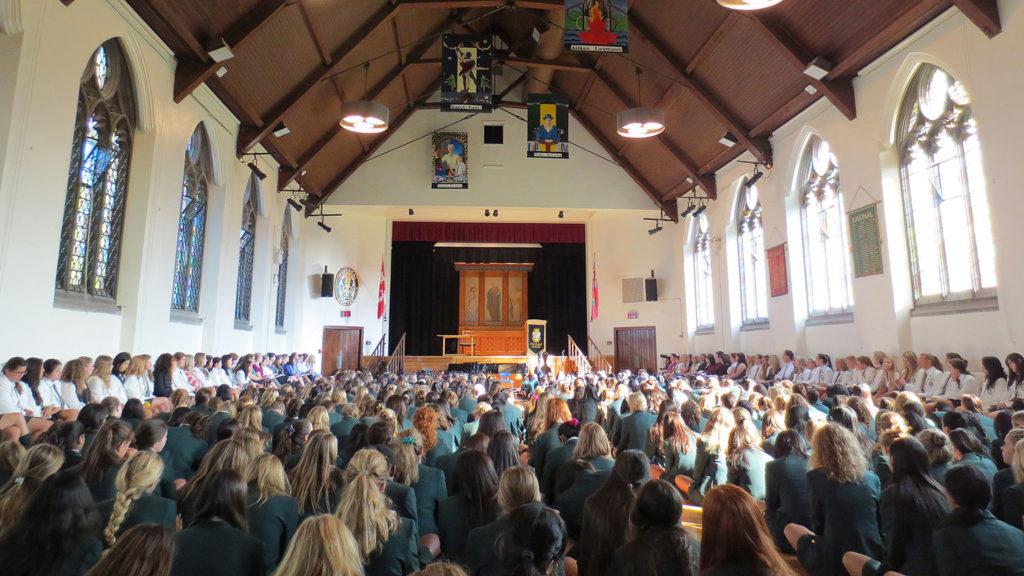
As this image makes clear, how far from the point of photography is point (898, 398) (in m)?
4.50

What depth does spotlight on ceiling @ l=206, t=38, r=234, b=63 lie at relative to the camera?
8.29 metres

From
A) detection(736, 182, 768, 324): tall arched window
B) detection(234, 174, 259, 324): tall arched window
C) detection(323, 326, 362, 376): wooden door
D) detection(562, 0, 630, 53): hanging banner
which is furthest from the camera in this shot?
detection(323, 326, 362, 376): wooden door

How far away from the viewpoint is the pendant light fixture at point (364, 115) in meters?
10.3

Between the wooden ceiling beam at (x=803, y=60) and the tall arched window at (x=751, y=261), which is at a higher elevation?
the wooden ceiling beam at (x=803, y=60)

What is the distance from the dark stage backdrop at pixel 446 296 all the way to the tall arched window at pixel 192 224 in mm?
11282

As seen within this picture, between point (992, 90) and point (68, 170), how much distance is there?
425 inches

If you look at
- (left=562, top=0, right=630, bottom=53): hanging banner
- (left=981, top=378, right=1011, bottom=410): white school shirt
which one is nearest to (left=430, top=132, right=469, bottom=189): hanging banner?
(left=562, top=0, right=630, bottom=53): hanging banner

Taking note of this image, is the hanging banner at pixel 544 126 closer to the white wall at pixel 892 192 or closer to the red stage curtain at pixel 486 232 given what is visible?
the white wall at pixel 892 192

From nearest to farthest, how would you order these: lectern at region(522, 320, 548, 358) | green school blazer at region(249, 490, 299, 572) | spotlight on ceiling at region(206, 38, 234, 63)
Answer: green school blazer at region(249, 490, 299, 572)
spotlight on ceiling at region(206, 38, 234, 63)
lectern at region(522, 320, 548, 358)

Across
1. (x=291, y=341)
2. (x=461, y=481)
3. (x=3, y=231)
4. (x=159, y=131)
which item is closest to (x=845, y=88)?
(x=461, y=481)

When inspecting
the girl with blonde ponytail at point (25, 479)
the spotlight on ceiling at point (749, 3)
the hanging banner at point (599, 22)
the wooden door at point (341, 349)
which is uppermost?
the hanging banner at point (599, 22)

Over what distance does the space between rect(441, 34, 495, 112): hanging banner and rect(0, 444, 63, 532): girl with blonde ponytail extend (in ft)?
33.7

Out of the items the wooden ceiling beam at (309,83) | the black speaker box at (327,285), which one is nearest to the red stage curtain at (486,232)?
the black speaker box at (327,285)

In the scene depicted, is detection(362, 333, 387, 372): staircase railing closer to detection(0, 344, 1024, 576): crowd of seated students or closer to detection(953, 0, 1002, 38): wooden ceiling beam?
detection(0, 344, 1024, 576): crowd of seated students
